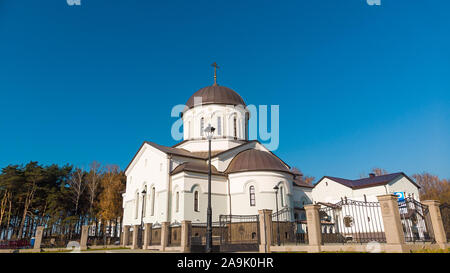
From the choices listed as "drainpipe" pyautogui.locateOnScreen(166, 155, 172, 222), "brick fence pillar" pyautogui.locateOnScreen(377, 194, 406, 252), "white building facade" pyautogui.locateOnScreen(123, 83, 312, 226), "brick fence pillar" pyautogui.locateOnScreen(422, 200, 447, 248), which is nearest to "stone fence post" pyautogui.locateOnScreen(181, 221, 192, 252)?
"white building facade" pyautogui.locateOnScreen(123, 83, 312, 226)

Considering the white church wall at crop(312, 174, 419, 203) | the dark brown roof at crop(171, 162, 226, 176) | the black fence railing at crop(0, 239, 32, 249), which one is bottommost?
the black fence railing at crop(0, 239, 32, 249)

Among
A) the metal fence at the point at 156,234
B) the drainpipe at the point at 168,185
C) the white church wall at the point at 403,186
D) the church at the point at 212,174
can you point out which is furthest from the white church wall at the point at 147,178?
the white church wall at the point at 403,186

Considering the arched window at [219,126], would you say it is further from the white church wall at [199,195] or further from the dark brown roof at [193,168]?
the white church wall at [199,195]

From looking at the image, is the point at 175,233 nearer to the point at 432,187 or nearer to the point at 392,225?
the point at 392,225

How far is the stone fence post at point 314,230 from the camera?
11086mm

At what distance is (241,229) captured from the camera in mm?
20016

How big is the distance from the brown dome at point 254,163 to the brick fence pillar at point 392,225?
38.5ft

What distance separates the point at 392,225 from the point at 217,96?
1987 centimetres

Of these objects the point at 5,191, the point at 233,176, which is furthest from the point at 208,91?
the point at 5,191

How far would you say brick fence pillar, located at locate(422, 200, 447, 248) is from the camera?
459 inches

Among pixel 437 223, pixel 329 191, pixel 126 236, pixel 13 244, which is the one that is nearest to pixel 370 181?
pixel 329 191

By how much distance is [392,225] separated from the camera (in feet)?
31.6

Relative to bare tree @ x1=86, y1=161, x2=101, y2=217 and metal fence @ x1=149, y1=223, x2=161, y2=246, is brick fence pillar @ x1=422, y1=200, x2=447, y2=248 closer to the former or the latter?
metal fence @ x1=149, y1=223, x2=161, y2=246

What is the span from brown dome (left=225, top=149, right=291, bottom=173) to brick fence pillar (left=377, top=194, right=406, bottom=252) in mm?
11746
